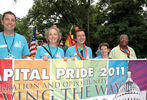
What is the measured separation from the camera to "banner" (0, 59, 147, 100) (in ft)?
9.32

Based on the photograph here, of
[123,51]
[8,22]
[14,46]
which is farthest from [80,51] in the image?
[8,22]

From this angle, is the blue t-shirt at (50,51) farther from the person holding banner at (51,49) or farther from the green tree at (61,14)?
the green tree at (61,14)

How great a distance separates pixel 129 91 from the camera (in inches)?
142

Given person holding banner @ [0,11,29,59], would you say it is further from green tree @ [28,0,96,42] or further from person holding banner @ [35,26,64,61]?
green tree @ [28,0,96,42]

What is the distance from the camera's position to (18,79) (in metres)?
A: 2.85

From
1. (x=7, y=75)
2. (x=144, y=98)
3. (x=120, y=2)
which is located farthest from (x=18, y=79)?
(x=120, y=2)

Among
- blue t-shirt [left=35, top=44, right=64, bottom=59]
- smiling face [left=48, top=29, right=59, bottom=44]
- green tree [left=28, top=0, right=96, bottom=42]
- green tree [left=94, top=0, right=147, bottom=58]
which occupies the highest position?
green tree [left=28, top=0, right=96, bottom=42]

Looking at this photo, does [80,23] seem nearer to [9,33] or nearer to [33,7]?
[33,7]

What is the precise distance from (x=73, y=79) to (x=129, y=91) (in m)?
1.15

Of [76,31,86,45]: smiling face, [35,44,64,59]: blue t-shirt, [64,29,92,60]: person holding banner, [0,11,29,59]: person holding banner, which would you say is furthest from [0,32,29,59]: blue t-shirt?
[76,31,86,45]: smiling face

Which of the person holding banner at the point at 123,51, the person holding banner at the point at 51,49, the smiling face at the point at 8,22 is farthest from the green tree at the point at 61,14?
the smiling face at the point at 8,22

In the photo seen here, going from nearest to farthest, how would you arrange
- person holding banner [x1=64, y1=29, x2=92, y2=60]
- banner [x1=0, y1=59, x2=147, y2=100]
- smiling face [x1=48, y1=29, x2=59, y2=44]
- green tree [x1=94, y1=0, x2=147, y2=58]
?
banner [x1=0, y1=59, x2=147, y2=100] < smiling face [x1=48, y1=29, x2=59, y2=44] < person holding banner [x1=64, y1=29, x2=92, y2=60] < green tree [x1=94, y1=0, x2=147, y2=58]

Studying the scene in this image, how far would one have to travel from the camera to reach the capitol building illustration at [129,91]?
3559mm

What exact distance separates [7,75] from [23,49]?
0.74 metres
